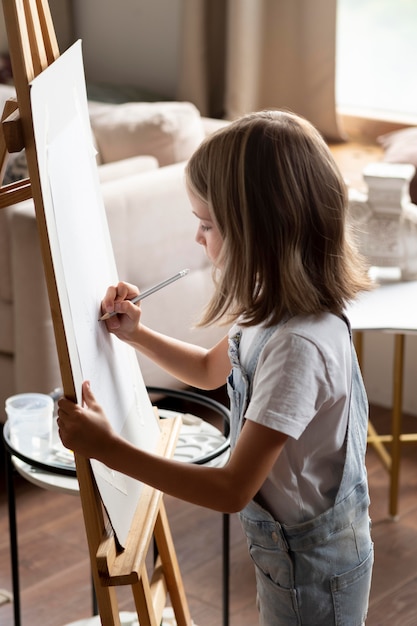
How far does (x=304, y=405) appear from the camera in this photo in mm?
1120

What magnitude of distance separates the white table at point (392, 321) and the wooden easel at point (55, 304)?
Result: 3.18ft

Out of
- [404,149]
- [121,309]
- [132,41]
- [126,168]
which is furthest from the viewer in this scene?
[132,41]

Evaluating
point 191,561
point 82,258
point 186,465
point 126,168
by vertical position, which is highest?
point 82,258

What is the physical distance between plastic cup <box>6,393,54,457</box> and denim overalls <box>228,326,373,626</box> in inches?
18.4

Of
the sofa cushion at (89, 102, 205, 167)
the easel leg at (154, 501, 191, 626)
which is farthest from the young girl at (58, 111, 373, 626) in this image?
the sofa cushion at (89, 102, 205, 167)

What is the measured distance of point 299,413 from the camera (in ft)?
3.66

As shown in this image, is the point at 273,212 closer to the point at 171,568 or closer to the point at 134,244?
the point at 171,568

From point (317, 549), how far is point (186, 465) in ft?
0.74

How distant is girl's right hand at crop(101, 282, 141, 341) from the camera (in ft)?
4.38

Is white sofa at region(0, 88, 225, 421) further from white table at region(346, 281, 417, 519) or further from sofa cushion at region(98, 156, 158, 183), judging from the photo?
white table at region(346, 281, 417, 519)

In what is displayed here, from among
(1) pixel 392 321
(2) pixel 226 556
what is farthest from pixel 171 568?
(1) pixel 392 321

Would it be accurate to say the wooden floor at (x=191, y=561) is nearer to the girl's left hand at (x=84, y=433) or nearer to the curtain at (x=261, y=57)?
the girl's left hand at (x=84, y=433)

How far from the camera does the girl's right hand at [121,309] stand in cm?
133

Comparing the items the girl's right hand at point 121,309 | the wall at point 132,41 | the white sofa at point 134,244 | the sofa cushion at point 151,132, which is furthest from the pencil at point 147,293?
the wall at point 132,41
